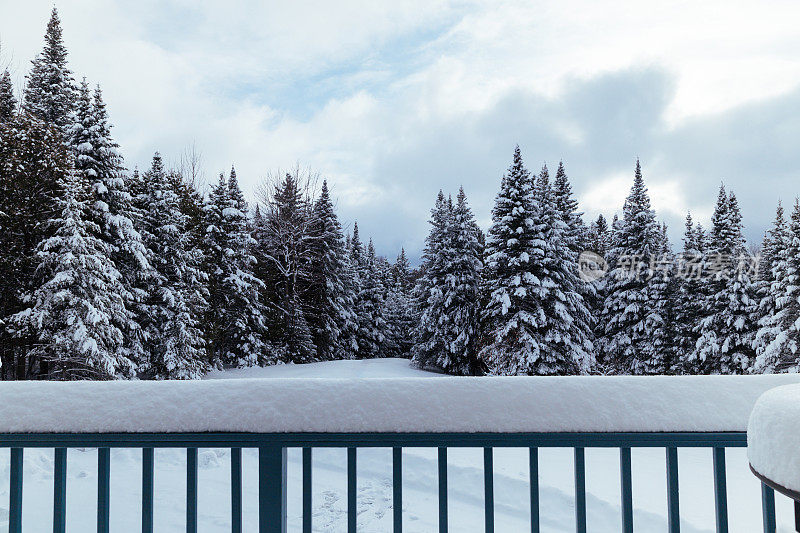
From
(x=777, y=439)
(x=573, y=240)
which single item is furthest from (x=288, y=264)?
(x=777, y=439)

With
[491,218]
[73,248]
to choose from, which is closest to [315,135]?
[491,218]

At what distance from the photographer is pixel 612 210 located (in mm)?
28766

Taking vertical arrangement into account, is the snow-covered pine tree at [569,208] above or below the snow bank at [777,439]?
above

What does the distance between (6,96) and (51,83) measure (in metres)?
2.31

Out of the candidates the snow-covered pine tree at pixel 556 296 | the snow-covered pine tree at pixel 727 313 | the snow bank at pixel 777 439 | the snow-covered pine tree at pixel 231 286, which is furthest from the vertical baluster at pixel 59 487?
the snow-covered pine tree at pixel 727 313

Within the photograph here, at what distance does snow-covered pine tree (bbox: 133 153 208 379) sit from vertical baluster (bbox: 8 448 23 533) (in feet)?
58.7

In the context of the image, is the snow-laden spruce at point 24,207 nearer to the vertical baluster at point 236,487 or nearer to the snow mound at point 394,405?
the snow mound at point 394,405

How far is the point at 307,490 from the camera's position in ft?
5.00

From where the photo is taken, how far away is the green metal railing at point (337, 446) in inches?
58.1

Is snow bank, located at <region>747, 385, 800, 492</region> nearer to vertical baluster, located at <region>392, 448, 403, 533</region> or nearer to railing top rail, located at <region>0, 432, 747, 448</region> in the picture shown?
railing top rail, located at <region>0, 432, 747, 448</region>

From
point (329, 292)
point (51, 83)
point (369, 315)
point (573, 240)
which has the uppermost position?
point (51, 83)

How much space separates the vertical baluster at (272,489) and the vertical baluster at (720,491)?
1260 millimetres

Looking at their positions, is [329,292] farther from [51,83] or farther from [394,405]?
[394,405]

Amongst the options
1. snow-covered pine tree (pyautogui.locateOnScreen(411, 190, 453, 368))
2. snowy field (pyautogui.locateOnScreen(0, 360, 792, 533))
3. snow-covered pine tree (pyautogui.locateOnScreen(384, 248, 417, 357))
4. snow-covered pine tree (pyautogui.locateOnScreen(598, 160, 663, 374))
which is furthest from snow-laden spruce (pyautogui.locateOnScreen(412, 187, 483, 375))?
snowy field (pyautogui.locateOnScreen(0, 360, 792, 533))
